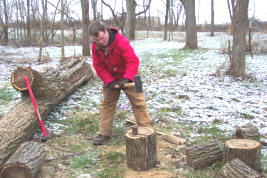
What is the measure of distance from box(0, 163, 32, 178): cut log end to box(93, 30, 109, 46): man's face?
1989 mm

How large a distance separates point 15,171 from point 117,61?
2157mm

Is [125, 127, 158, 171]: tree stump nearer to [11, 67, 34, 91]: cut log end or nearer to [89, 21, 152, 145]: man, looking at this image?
[89, 21, 152, 145]: man

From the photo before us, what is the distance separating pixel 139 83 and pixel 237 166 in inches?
67.0

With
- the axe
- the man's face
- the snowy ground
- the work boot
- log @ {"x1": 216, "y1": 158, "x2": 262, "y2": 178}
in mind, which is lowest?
the work boot

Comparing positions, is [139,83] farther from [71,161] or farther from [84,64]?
[84,64]

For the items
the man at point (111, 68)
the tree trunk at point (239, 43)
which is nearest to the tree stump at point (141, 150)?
the man at point (111, 68)

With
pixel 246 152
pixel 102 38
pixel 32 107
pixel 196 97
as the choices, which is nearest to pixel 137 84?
pixel 102 38

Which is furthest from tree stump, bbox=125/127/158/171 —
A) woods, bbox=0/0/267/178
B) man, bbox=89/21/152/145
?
man, bbox=89/21/152/145

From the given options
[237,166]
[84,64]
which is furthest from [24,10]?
[237,166]

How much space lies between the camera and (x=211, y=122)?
4.88 m

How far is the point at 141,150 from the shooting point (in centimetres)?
322

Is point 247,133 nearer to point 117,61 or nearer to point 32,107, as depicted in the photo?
point 117,61

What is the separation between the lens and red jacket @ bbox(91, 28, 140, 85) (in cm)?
381

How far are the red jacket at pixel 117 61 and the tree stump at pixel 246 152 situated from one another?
1729mm
